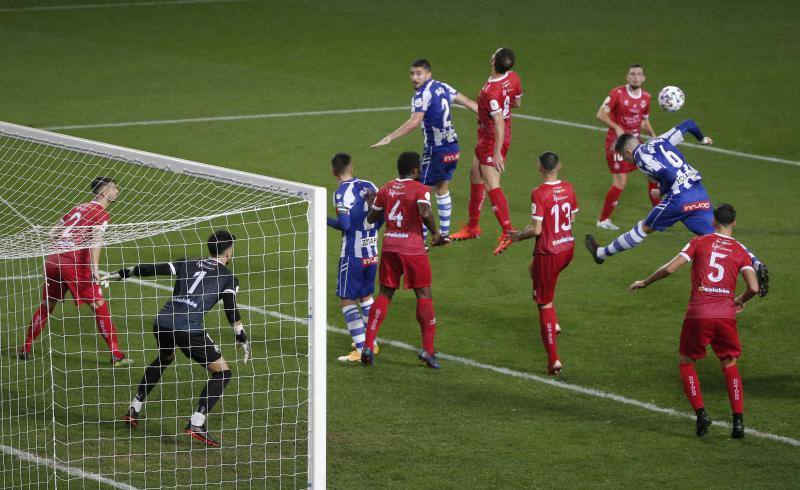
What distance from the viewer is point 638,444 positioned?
32.2 feet

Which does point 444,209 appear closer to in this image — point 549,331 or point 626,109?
point 626,109

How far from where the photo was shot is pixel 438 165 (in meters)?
15.0

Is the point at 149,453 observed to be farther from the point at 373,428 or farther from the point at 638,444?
the point at 638,444

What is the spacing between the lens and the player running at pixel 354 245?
37.7ft

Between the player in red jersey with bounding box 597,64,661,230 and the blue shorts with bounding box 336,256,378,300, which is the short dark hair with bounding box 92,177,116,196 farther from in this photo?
the player in red jersey with bounding box 597,64,661,230

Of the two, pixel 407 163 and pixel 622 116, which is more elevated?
pixel 622 116

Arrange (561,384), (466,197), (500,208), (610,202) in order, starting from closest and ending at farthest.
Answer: (561,384), (500,208), (610,202), (466,197)

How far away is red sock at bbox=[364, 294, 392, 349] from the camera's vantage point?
1134 cm

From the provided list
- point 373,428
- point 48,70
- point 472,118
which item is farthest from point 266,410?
point 48,70

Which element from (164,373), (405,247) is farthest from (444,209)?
(164,373)

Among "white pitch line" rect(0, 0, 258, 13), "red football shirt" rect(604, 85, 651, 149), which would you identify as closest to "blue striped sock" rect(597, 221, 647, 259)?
"red football shirt" rect(604, 85, 651, 149)

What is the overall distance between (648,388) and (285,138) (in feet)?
37.1

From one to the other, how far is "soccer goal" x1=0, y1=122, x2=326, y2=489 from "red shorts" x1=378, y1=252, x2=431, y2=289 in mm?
901

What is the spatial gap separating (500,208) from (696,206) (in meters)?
3.07
